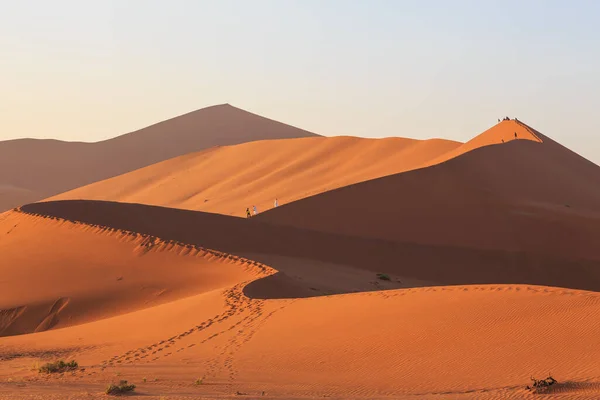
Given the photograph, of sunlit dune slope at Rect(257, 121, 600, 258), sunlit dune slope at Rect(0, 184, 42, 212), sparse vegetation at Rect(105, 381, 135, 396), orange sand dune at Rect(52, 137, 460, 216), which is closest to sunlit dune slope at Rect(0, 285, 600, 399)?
sparse vegetation at Rect(105, 381, 135, 396)

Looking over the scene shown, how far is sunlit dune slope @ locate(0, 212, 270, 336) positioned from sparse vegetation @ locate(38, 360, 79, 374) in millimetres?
7903

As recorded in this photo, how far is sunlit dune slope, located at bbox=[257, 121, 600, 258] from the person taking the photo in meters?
32.3

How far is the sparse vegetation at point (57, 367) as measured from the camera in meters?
12.0

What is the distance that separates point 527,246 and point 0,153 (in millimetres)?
93496

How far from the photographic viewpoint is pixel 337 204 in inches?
1352

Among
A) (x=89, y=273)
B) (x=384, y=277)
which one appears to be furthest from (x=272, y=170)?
(x=89, y=273)

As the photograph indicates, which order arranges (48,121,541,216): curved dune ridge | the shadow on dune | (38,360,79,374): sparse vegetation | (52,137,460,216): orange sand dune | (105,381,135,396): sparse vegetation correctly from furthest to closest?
(52,137,460,216): orange sand dune → (48,121,541,216): curved dune ridge → the shadow on dune → (38,360,79,374): sparse vegetation → (105,381,135,396): sparse vegetation

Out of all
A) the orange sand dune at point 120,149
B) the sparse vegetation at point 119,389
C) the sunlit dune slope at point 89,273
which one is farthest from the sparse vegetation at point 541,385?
the orange sand dune at point 120,149

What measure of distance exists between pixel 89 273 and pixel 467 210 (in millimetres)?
16448

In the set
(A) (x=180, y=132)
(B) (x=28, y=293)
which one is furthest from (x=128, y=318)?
(A) (x=180, y=132)

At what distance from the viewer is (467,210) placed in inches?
1357

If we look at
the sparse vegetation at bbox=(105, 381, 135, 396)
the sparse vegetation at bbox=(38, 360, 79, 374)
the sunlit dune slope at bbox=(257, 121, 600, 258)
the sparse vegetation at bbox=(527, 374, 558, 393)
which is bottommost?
the sparse vegetation at bbox=(527, 374, 558, 393)

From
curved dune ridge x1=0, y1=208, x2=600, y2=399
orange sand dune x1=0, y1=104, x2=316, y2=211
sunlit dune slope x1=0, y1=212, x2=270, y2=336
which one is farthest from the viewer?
orange sand dune x1=0, y1=104, x2=316, y2=211

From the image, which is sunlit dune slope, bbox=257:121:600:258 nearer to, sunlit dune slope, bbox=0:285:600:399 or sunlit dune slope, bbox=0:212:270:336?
sunlit dune slope, bbox=0:212:270:336
